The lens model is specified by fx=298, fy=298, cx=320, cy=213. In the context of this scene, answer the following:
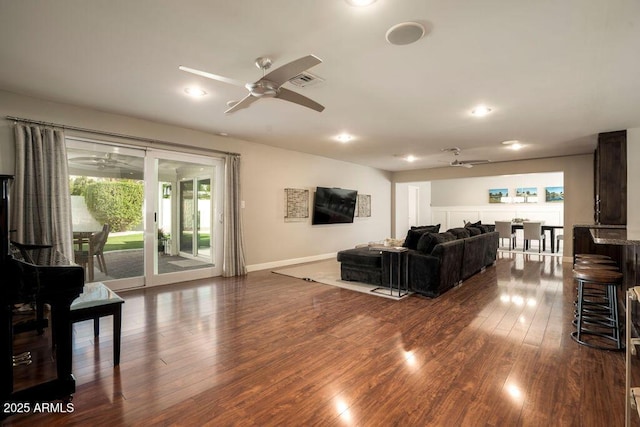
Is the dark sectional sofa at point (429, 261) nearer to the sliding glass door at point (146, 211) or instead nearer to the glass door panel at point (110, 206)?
the sliding glass door at point (146, 211)

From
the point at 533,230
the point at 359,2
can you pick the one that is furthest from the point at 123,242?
the point at 533,230

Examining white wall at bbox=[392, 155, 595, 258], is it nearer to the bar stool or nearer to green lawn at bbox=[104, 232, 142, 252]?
the bar stool

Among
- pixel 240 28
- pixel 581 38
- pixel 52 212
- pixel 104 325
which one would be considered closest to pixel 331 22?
pixel 240 28

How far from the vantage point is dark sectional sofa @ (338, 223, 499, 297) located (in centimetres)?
416

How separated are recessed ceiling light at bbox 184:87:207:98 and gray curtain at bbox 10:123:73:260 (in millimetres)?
1839

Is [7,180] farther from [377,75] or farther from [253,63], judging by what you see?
[377,75]

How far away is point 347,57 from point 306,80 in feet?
1.96

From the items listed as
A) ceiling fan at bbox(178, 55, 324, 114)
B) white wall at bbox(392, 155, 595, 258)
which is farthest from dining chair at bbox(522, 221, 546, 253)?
ceiling fan at bbox(178, 55, 324, 114)

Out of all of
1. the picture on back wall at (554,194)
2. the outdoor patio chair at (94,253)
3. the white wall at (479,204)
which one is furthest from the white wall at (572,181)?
the outdoor patio chair at (94,253)

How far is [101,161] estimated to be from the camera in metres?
4.32

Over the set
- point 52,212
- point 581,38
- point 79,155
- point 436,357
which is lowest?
point 436,357

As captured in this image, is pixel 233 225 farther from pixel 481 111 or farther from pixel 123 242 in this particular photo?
pixel 481 111

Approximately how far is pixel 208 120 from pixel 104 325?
9.94ft

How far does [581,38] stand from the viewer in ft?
7.62
